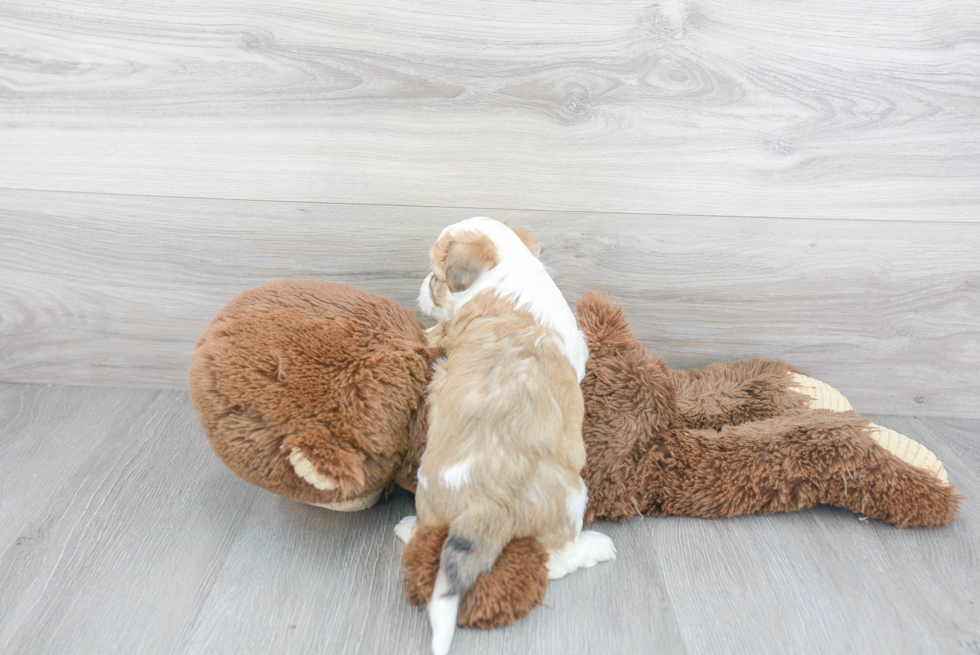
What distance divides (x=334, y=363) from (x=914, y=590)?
3.83 feet

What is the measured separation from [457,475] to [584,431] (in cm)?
39

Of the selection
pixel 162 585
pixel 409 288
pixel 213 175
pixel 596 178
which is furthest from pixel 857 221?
pixel 162 585

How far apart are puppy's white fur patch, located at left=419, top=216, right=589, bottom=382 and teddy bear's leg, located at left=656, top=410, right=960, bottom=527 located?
0.34 metres

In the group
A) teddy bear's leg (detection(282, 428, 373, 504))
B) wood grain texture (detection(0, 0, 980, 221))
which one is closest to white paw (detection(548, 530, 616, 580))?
teddy bear's leg (detection(282, 428, 373, 504))

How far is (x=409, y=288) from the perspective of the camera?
63.7 inches

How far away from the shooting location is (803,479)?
4.40 ft

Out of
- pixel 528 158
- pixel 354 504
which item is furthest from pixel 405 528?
pixel 528 158

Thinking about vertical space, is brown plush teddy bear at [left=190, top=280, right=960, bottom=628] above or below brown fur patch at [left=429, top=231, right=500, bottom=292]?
below

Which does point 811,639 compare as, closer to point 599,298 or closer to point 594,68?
point 599,298

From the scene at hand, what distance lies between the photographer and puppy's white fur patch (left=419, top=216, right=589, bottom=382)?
119cm

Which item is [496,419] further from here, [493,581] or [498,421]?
[493,581]

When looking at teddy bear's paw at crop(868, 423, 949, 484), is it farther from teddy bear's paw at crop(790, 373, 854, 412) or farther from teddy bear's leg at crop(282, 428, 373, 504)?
teddy bear's leg at crop(282, 428, 373, 504)

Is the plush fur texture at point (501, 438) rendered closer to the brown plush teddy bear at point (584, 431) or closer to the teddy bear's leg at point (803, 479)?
the brown plush teddy bear at point (584, 431)

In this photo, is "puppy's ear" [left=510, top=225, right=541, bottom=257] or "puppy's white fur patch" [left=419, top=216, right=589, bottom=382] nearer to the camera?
"puppy's white fur patch" [left=419, top=216, right=589, bottom=382]
